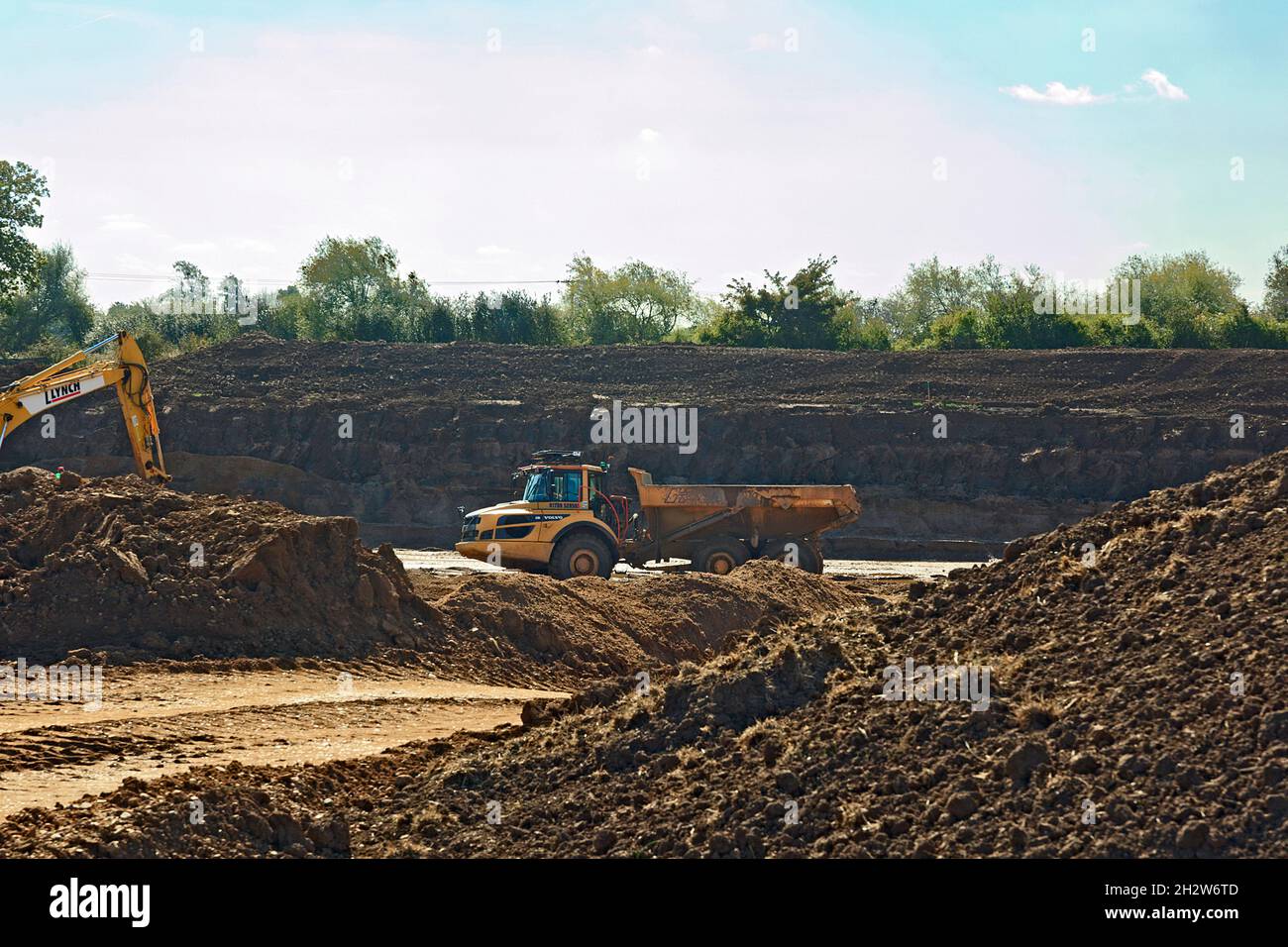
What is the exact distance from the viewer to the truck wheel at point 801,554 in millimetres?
22562

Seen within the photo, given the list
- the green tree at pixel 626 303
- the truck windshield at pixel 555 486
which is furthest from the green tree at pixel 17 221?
the truck windshield at pixel 555 486

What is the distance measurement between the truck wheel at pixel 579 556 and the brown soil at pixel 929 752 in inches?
436

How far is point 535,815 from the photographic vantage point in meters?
7.21

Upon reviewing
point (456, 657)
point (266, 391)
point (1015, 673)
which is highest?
point (266, 391)

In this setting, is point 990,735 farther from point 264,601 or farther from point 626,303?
point 626,303

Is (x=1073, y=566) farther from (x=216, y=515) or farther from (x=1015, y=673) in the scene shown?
(x=216, y=515)

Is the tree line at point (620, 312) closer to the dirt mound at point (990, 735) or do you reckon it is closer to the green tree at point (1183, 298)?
the green tree at point (1183, 298)

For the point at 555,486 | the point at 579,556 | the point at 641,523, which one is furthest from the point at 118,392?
the point at 641,523

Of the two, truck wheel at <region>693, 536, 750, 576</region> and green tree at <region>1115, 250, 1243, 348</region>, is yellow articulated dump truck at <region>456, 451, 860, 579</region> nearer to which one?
truck wheel at <region>693, 536, 750, 576</region>

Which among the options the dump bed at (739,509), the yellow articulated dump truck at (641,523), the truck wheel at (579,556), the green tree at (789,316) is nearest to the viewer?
the truck wheel at (579,556)

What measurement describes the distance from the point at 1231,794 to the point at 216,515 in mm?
12614

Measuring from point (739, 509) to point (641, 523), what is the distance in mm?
1646

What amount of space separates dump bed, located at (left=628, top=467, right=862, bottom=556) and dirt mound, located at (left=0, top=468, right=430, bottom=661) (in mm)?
6823
